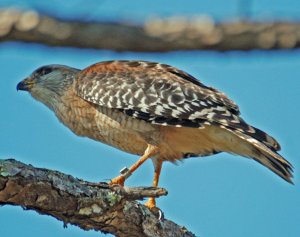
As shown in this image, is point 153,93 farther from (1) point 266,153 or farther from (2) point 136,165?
(1) point 266,153

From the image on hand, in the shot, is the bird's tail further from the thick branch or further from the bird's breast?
the thick branch

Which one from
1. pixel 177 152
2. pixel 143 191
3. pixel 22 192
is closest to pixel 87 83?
pixel 177 152

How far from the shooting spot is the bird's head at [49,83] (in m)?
9.22

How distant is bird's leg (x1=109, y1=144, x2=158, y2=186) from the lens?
714 centimetres

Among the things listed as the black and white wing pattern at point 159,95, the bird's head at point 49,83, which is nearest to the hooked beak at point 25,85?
the bird's head at point 49,83

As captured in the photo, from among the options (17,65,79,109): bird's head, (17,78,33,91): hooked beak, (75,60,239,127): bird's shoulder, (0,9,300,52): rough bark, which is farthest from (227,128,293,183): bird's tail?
(0,9,300,52): rough bark

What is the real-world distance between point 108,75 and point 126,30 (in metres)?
6.35

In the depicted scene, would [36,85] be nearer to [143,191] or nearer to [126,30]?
[143,191]

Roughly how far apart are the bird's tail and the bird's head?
Answer: 2.98 meters

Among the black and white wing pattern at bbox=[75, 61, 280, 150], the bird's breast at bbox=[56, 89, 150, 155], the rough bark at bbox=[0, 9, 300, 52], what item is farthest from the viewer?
the bird's breast at bbox=[56, 89, 150, 155]

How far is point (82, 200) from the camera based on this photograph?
4.94m

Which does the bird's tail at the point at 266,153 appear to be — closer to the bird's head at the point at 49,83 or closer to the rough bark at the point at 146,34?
the bird's head at the point at 49,83

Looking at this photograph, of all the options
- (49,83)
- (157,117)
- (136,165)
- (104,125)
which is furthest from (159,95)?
(49,83)

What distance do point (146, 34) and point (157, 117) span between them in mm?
5309
